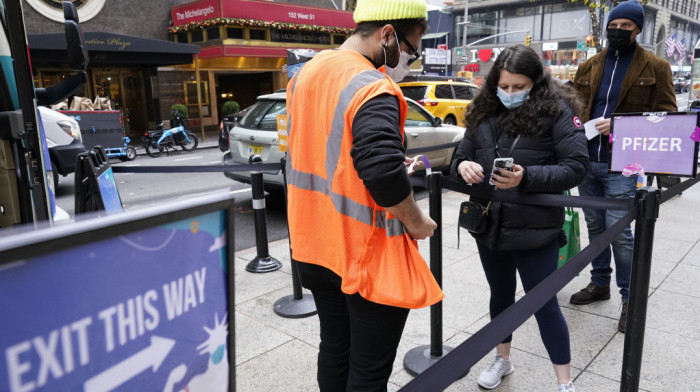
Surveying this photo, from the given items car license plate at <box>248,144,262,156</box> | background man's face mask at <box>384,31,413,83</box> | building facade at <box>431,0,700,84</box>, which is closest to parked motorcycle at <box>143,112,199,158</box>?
car license plate at <box>248,144,262,156</box>

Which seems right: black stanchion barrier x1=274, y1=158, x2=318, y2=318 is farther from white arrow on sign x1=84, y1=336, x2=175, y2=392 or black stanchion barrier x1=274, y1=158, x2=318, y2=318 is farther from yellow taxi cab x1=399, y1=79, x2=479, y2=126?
yellow taxi cab x1=399, y1=79, x2=479, y2=126

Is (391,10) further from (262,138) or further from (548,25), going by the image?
(548,25)

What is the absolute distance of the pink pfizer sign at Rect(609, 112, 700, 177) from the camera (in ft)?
10.1

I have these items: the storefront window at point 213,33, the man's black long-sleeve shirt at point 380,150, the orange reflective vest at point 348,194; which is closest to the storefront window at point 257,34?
the storefront window at point 213,33

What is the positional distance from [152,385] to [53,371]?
0.22 metres

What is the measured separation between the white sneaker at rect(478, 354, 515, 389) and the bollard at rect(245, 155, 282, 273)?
2.36 metres

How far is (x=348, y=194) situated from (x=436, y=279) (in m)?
1.39

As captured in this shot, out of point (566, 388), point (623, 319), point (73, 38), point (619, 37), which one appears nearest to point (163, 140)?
point (73, 38)

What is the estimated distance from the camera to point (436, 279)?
2967 mm

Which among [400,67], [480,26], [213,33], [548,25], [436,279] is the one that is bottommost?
[436,279]

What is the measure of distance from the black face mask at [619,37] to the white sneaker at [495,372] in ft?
7.26

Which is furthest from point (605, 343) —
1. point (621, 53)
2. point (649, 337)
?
point (621, 53)

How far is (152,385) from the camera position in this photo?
1.01 m

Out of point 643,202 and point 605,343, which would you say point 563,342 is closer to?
point 643,202
